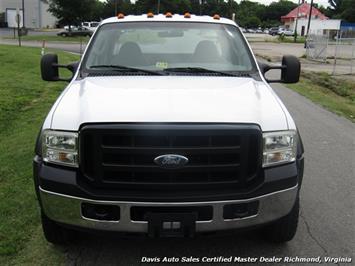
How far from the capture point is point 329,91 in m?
16.0

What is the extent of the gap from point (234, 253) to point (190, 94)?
1.30 meters

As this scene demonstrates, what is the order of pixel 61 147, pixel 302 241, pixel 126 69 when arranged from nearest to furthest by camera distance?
1. pixel 61 147
2. pixel 302 241
3. pixel 126 69

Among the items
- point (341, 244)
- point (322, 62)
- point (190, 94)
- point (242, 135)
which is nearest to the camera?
point (242, 135)

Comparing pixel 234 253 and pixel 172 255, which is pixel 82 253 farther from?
pixel 234 253

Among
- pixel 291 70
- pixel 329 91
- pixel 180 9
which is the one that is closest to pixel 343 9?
pixel 180 9

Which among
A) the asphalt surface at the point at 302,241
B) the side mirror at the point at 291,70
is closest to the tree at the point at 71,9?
the asphalt surface at the point at 302,241

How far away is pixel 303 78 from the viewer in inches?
743

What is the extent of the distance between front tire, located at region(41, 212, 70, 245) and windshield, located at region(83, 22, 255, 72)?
1.57 meters

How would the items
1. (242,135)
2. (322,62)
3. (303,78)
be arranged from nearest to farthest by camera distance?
(242,135) → (303,78) → (322,62)

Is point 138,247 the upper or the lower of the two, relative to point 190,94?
lower

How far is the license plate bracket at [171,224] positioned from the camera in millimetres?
3221

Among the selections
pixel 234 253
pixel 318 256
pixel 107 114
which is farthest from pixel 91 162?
pixel 318 256

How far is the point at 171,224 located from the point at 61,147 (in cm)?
91

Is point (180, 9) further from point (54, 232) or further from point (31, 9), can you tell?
point (54, 232)
